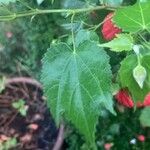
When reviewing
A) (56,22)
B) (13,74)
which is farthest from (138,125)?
(13,74)

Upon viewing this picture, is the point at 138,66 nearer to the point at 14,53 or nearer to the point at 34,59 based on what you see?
the point at 34,59

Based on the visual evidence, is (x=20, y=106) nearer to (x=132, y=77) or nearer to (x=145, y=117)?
(x=145, y=117)

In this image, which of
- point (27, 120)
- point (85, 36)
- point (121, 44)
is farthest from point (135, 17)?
point (27, 120)

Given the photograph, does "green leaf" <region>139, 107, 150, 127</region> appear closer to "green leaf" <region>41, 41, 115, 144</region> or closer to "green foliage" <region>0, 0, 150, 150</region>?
"green foliage" <region>0, 0, 150, 150</region>

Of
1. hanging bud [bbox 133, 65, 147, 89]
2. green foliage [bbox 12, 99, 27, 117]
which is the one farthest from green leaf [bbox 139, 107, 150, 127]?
hanging bud [bbox 133, 65, 147, 89]

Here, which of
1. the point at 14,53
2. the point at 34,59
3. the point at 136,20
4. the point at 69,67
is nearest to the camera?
the point at 136,20

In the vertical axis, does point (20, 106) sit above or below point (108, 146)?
above

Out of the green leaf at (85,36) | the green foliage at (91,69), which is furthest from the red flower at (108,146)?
the green leaf at (85,36)
